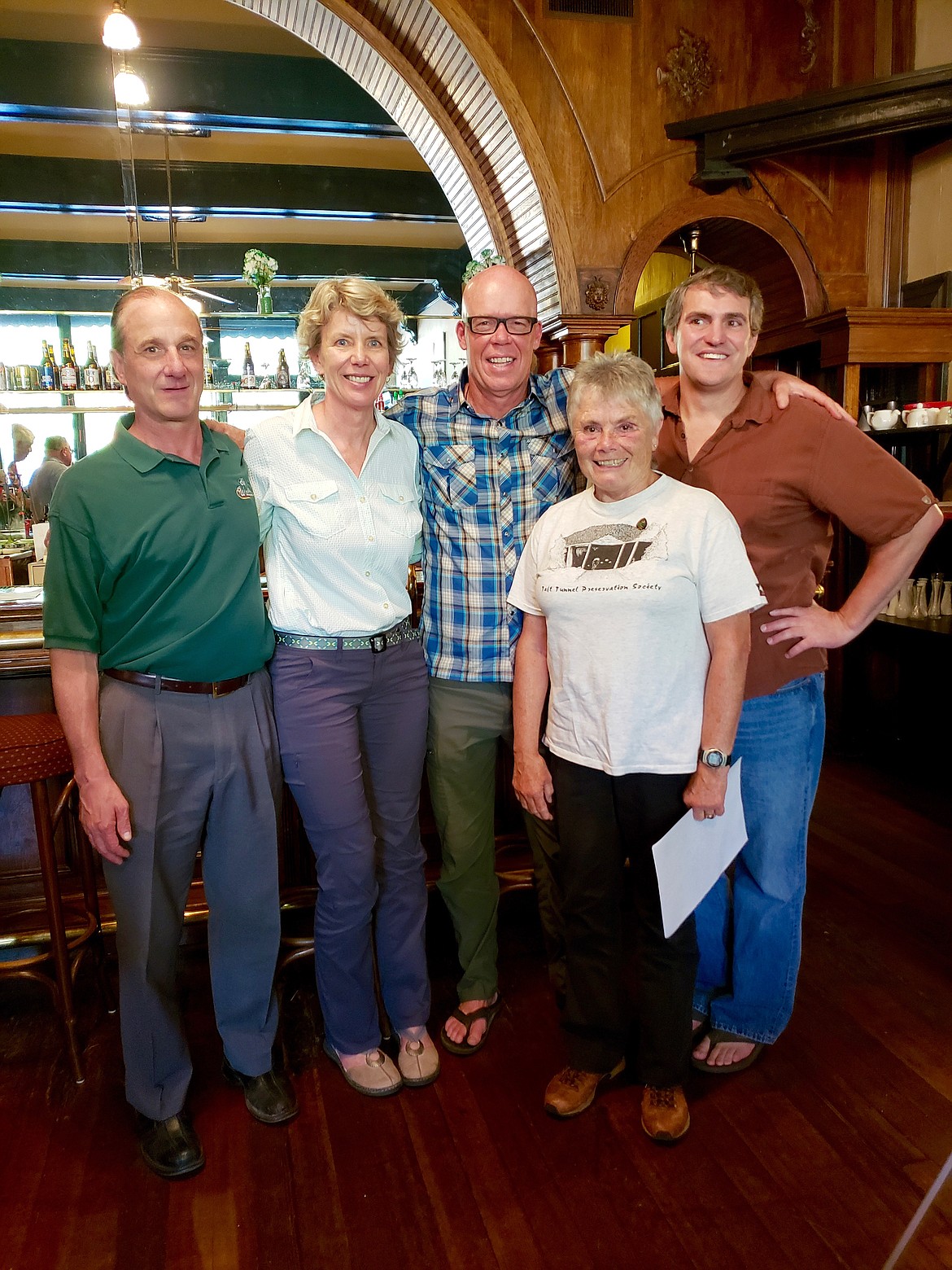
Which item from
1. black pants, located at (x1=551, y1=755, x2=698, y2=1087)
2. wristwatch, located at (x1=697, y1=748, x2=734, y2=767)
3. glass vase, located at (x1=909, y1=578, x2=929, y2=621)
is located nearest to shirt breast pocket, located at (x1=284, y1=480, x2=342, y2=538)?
black pants, located at (x1=551, y1=755, x2=698, y2=1087)

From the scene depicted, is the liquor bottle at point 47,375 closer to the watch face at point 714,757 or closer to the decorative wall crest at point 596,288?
the decorative wall crest at point 596,288

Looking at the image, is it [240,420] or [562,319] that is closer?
[562,319]

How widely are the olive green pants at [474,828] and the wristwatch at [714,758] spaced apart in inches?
21.7

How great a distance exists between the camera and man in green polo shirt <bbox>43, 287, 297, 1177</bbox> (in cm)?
176

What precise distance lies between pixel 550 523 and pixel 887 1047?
159 centimetres

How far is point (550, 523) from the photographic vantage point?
1.96 metres

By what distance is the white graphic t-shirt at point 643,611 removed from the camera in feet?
5.80

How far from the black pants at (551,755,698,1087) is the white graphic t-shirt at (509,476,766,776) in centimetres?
8

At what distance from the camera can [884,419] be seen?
4.32 meters

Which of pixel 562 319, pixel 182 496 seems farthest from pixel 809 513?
pixel 562 319

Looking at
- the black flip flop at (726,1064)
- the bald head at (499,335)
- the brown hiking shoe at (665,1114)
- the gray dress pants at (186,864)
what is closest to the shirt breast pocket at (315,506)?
the gray dress pants at (186,864)

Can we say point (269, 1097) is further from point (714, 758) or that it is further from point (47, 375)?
point (47, 375)

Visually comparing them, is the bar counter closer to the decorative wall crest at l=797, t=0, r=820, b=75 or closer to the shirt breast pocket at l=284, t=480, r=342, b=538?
the shirt breast pocket at l=284, t=480, r=342, b=538

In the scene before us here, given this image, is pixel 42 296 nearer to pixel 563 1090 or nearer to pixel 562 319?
pixel 562 319
